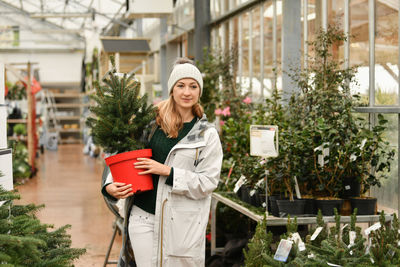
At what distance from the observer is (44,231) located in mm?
2432

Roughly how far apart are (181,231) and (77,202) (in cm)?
627

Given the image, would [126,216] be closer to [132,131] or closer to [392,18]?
[132,131]

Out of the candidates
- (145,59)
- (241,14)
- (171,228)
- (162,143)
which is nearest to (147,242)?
(171,228)

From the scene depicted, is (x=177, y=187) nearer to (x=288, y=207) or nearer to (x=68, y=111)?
(x=288, y=207)

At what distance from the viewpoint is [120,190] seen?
2.63m

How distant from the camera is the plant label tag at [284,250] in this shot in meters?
2.74

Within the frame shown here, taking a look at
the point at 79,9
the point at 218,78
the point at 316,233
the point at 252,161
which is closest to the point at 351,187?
the point at 252,161

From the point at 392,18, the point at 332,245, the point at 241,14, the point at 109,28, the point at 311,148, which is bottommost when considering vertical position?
the point at 332,245

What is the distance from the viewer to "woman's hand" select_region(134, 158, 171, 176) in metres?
2.60

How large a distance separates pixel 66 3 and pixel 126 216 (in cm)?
1838

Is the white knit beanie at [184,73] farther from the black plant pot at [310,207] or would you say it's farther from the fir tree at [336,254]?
the black plant pot at [310,207]

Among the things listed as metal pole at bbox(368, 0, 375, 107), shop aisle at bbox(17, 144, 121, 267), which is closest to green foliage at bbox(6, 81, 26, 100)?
shop aisle at bbox(17, 144, 121, 267)

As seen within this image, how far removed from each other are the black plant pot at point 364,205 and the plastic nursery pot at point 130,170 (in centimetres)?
157

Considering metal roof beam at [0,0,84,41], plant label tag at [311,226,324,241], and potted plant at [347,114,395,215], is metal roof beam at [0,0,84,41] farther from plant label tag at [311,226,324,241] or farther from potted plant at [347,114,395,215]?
plant label tag at [311,226,324,241]
